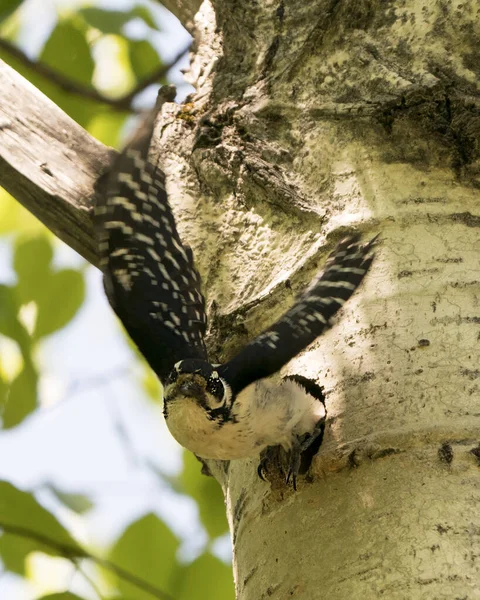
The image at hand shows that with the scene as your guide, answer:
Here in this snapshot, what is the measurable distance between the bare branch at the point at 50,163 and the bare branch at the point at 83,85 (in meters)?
0.45

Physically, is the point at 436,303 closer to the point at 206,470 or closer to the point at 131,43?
the point at 206,470

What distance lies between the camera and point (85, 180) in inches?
79.3

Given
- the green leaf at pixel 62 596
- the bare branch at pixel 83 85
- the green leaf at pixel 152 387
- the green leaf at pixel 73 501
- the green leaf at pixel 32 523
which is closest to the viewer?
the green leaf at pixel 62 596

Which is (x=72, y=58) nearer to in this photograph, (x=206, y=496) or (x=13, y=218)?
(x=13, y=218)

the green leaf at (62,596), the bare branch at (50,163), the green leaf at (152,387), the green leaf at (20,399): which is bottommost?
the green leaf at (152,387)

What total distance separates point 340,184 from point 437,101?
27 cm

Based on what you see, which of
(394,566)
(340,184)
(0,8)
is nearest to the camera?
(394,566)

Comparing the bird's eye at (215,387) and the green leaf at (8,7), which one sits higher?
the green leaf at (8,7)

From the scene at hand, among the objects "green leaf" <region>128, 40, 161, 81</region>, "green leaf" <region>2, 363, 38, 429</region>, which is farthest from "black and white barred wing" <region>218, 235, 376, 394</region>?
"green leaf" <region>128, 40, 161, 81</region>

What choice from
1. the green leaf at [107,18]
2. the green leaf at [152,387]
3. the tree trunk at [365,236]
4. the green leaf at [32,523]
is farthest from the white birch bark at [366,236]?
the green leaf at [152,387]

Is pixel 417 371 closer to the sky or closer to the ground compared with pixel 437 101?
closer to the ground

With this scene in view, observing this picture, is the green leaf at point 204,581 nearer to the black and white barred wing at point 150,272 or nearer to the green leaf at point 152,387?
the black and white barred wing at point 150,272

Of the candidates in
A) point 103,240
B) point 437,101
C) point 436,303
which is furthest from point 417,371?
point 103,240

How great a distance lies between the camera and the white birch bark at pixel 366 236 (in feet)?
4.62
